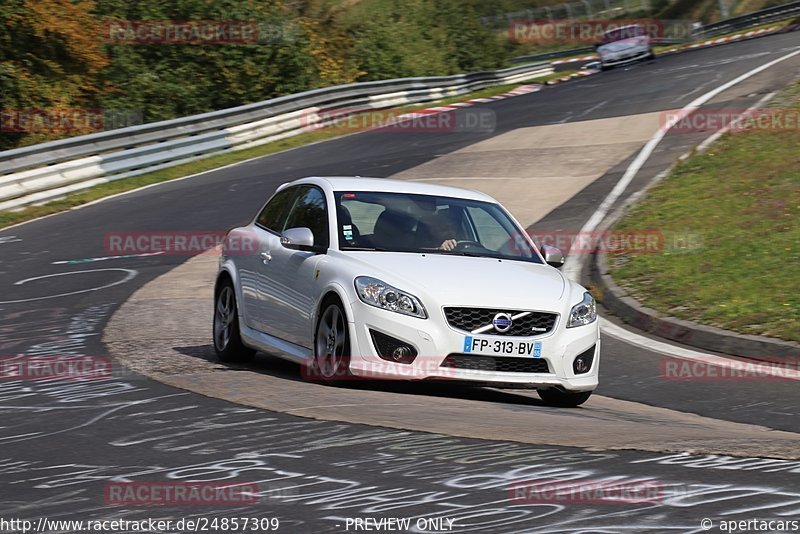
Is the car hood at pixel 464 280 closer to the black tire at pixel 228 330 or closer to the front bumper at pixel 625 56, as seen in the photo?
the black tire at pixel 228 330

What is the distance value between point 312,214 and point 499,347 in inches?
87.9

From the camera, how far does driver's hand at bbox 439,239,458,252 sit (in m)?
9.64

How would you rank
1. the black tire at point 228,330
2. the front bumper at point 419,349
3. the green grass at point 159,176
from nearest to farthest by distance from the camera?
the front bumper at point 419,349 < the black tire at point 228,330 < the green grass at point 159,176

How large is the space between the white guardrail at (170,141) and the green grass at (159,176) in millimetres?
179

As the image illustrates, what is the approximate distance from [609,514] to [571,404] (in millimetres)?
4177

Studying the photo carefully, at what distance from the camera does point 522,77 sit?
48438mm

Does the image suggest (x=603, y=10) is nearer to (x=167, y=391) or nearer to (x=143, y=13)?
(x=143, y=13)

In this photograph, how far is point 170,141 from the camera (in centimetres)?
2853

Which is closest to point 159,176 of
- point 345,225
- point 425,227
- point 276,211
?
point 276,211

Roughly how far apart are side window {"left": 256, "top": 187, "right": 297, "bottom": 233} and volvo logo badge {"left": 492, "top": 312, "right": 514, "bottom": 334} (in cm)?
265

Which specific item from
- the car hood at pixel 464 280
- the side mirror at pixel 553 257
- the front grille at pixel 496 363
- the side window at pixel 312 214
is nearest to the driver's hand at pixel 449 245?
the car hood at pixel 464 280

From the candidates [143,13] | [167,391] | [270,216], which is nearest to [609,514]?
[167,391]

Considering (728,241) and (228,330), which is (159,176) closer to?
(728,241)

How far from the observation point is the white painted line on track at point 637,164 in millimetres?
16500
